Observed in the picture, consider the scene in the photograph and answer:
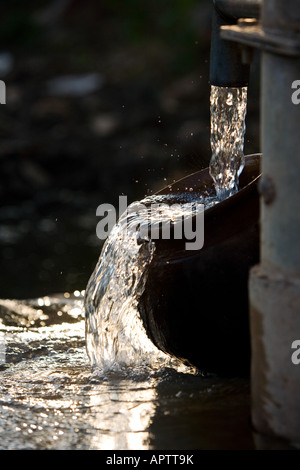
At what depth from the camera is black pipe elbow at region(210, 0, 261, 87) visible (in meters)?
2.87

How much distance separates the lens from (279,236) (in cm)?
216

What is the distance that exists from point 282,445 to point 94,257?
3.58m

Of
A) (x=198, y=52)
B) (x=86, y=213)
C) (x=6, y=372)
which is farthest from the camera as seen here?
(x=198, y=52)

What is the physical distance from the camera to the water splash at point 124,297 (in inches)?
119

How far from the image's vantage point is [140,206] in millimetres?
3189

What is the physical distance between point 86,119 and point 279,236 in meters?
7.50

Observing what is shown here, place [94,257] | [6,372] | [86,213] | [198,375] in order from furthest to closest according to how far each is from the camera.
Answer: [86,213] < [94,257] < [6,372] < [198,375]
